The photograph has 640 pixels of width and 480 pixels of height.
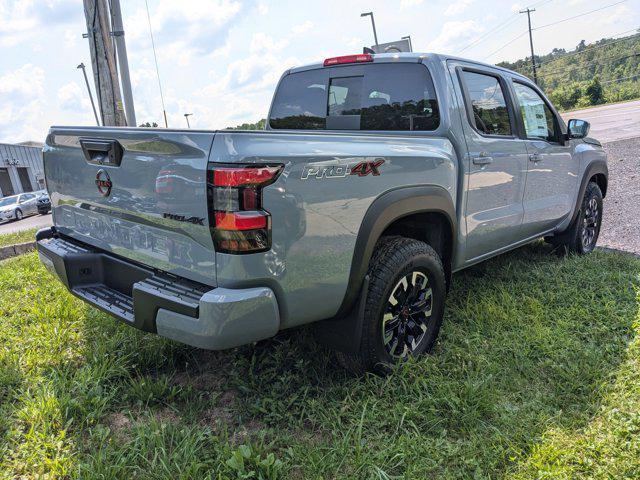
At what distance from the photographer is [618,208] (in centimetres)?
695

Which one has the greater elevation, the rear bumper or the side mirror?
the side mirror

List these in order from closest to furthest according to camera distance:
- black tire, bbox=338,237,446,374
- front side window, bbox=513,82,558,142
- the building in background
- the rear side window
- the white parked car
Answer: black tire, bbox=338,237,446,374 < the rear side window < front side window, bbox=513,82,558,142 < the white parked car < the building in background

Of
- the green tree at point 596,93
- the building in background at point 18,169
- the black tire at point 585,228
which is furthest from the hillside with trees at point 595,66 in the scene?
the black tire at point 585,228

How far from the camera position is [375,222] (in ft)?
7.93

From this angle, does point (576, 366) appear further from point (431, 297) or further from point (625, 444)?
point (431, 297)

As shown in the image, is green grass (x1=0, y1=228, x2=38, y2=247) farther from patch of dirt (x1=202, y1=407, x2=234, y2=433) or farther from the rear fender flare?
the rear fender flare

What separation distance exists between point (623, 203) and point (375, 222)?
638cm

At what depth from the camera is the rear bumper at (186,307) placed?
6.40 ft

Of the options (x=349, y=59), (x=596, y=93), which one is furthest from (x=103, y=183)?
(x=596, y=93)

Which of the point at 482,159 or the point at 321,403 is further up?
the point at 482,159

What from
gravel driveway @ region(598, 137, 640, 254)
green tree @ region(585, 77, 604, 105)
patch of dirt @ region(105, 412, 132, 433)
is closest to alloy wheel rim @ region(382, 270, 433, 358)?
patch of dirt @ region(105, 412, 132, 433)

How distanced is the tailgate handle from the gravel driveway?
5185 millimetres

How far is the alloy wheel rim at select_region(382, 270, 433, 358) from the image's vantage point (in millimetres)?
2715

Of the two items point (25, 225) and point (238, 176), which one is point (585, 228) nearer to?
point (238, 176)
